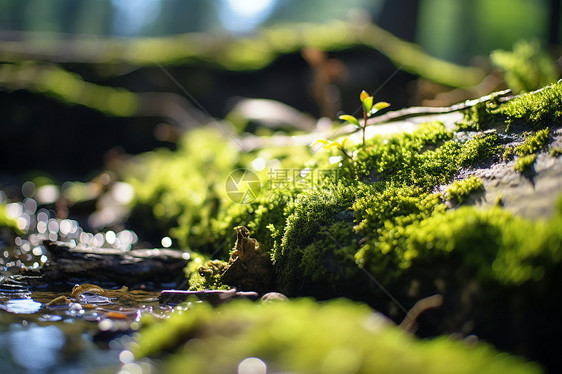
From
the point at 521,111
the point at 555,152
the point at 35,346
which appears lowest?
the point at 35,346

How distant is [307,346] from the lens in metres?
1.61

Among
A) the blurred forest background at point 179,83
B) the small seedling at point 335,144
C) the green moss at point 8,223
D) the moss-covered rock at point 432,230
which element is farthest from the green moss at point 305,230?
the green moss at point 8,223

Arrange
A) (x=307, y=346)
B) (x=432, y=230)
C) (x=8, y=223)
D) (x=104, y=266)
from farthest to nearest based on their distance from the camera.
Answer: (x=8, y=223) → (x=104, y=266) → (x=432, y=230) → (x=307, y=346)

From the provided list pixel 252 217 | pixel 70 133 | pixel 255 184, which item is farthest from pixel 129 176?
pixel 252 217

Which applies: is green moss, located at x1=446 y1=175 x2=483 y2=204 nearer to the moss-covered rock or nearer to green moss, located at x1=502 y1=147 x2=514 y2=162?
the moss-covered rock

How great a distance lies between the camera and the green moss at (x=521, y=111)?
2.71m

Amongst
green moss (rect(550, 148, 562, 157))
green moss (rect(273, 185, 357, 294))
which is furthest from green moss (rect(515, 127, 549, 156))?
green moss (rect(273, 185, 357, 294))

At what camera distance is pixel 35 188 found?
809 cm

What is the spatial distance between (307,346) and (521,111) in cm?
241

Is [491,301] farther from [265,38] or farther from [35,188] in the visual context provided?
[265,38]

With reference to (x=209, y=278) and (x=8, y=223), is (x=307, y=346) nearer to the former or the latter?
(x=209, y=278)

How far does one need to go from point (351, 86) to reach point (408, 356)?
9.97 meters

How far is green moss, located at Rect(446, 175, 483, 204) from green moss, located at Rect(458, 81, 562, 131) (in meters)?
0.68

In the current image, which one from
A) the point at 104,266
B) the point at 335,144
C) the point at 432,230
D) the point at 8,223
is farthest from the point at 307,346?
the point at 8,223
